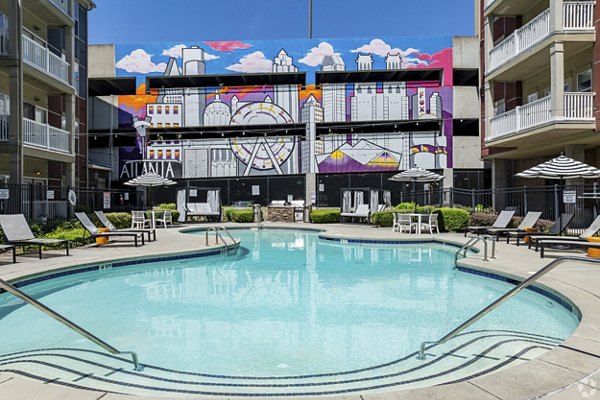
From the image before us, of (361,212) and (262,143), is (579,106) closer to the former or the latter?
(361,212)

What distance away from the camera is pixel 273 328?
4.89 m

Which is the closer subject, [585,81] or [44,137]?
[585,81]

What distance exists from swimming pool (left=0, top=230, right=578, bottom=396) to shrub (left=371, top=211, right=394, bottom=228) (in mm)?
8580

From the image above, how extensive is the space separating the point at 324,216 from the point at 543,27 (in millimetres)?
11964

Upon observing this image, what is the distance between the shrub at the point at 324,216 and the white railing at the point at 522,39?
9740 mm

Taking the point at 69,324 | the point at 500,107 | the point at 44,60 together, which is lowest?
the point at 69,324

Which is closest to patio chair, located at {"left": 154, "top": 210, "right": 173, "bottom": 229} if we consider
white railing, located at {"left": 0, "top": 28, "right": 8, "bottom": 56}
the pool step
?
white railing, located at {"left": 0, "top": 28, "right": 8, "bottom": 56}

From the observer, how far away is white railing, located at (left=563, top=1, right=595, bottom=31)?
13.3 metres

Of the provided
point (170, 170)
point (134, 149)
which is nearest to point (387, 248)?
point (170, 170)

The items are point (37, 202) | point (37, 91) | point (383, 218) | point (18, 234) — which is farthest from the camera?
point (37, 91)

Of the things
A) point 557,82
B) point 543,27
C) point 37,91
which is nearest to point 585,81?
point 557,82

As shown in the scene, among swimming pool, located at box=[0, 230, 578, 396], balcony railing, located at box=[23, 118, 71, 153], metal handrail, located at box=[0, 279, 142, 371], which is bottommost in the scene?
swimming pool, located at box=[0, 230, 578, 396]

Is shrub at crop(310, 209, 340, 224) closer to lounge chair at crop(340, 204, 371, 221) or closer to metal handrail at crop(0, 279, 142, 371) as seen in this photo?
lounge chair at crop(340, 204, 371, 221)

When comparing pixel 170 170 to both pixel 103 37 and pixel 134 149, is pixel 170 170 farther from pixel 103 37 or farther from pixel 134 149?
pixel 103 37
